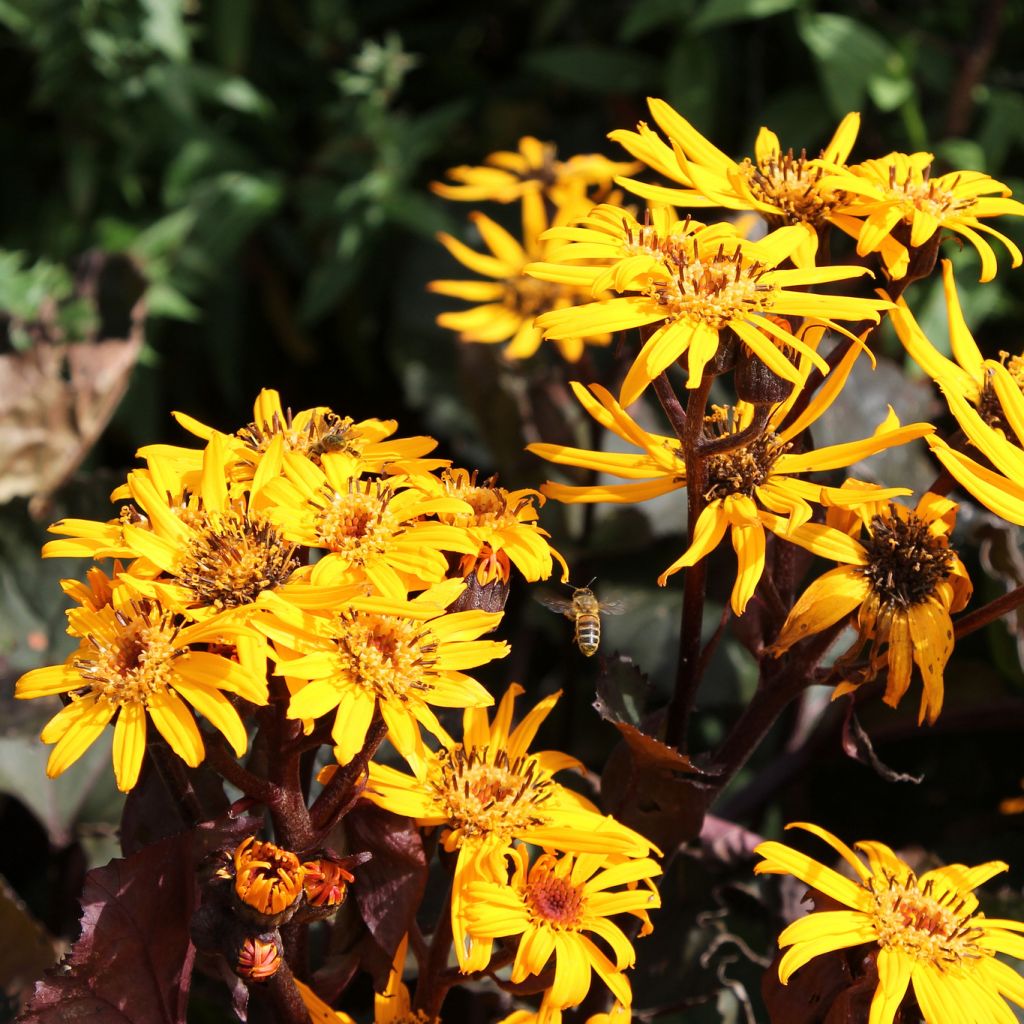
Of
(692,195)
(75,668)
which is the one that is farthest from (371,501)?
(692,195)

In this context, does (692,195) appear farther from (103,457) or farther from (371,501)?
(103,457)

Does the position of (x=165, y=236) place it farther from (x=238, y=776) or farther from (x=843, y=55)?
(x=238, y=776)

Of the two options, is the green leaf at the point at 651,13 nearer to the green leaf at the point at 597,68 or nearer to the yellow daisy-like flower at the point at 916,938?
the green leaf at the point at 597,68

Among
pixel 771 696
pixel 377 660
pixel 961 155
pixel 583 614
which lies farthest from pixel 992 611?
pixel 961 155

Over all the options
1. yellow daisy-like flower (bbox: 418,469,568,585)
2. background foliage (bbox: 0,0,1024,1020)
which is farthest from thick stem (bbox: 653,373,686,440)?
background foliage (bbox: 0,0,1024,1020)

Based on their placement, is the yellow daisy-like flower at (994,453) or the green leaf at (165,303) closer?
the yellow daisy-like flower at (994,453)

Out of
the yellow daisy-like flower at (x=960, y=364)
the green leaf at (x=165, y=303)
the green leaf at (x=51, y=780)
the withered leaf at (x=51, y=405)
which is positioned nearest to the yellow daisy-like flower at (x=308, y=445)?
the yellow daisy-like flower at (x=960, y=364)
